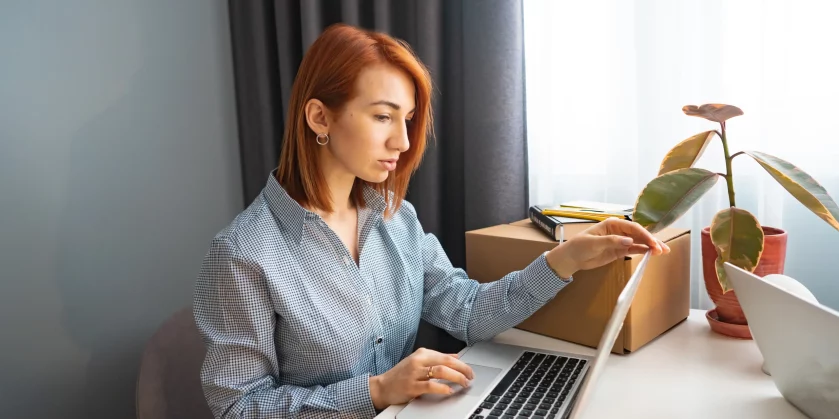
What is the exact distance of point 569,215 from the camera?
1056 mm

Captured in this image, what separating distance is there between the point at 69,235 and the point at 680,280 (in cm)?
126

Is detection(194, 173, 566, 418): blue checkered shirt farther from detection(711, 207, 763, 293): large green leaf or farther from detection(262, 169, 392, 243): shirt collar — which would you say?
detection(711, 207, 763, 293): large green leaf

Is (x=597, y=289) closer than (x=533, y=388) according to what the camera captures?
No

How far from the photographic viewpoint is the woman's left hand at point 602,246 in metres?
0.88

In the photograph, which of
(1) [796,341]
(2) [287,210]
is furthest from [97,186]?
(1) [796,341]

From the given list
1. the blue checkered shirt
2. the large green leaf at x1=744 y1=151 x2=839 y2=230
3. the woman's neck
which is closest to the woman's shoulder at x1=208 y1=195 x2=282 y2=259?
the blue checkered shirt

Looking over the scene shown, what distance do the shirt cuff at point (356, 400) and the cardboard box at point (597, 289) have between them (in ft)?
1.19

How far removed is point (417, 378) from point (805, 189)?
61 centimetres

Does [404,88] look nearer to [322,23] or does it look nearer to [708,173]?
[708,173]

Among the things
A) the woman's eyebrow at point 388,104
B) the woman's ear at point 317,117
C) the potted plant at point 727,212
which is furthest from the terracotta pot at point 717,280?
the woman's ear at point 317,117

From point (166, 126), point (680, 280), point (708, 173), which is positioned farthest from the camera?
point (166, 126)

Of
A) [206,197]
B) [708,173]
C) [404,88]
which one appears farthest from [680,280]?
[206,197]

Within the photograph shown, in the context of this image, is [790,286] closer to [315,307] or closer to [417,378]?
[417,378]

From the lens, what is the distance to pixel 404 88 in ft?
3.19
